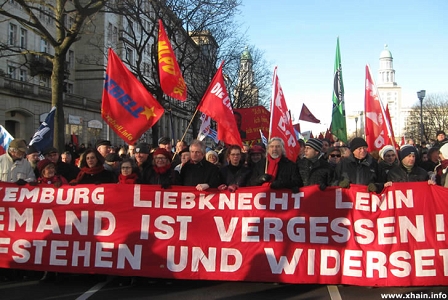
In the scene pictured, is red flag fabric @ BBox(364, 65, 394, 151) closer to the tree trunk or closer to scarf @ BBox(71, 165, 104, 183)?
scarf @ BBox(71, 165, 104, 183)

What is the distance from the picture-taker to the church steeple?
187 meters

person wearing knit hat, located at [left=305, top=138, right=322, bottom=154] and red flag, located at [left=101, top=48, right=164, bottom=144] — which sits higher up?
red flag, located at [left=101, top=48, right=164, bottom=144]

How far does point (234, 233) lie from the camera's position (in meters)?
5.64

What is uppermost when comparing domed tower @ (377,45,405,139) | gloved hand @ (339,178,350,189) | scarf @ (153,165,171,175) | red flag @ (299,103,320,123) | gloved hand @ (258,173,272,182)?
domed tower @ (377,45,405,139)

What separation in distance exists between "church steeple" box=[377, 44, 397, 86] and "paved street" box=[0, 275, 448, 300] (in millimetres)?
192000

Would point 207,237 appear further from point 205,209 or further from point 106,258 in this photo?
point 106,258

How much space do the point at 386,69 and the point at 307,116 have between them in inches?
7248

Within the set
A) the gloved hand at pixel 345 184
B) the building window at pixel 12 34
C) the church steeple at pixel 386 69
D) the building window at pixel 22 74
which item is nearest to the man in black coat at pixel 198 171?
the gloved hand at pixel 345 184

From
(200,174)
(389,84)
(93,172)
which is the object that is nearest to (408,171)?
(200,174)

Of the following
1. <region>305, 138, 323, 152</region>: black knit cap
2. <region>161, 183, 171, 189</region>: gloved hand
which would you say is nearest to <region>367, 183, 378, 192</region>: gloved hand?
<region>305, 138, 323, 152</region>: black knit cap

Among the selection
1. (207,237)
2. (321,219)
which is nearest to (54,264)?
(207,237)

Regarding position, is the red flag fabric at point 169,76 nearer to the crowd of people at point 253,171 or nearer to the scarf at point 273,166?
the crowd of people at point 253,171

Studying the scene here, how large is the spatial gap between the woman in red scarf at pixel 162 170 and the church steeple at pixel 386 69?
192 metres

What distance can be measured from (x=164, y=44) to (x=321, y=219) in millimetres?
4626
